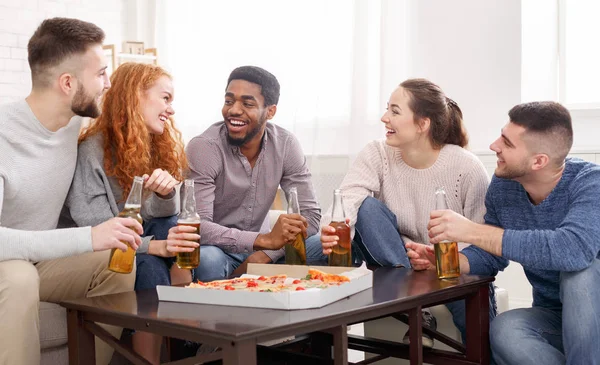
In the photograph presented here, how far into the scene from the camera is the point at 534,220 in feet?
7.18

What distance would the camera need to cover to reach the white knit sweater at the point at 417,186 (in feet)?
8.35

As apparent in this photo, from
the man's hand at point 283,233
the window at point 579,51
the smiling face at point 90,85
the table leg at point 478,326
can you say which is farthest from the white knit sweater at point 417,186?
the window at point 579,51

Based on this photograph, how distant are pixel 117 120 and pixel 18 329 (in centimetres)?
84

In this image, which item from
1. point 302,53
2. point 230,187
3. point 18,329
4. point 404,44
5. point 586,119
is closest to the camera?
point 18,329

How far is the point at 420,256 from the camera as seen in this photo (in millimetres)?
2205

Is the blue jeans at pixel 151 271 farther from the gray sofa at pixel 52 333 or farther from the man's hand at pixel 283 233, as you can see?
the man's hand at pixel 283 233

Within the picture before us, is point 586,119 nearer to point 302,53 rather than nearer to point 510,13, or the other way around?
point 510,13

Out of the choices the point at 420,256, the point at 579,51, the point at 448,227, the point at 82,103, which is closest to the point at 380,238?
the point at 420,256

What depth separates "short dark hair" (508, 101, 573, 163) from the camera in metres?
2.15

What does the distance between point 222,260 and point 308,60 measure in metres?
2.00

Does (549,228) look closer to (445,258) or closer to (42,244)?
(445,258)

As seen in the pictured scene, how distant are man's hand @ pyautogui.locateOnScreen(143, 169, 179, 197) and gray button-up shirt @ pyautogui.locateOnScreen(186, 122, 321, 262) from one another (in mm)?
→ 380

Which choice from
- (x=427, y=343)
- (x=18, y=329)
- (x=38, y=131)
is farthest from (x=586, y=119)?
(x=18, y=329)

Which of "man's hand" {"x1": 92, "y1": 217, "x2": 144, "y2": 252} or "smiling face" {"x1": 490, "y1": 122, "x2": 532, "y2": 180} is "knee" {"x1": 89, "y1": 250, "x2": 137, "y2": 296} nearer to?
"man's hand" {"x1": 92, "y1": 217, "x2": 144, "y2": 252}
